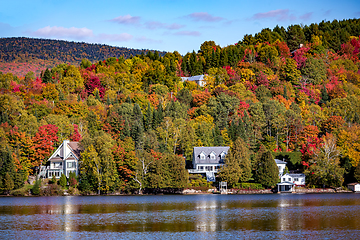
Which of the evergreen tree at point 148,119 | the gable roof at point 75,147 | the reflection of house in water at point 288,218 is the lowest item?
the reflection of house in water at point 288,218

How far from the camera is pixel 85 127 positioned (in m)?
111

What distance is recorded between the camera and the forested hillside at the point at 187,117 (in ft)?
299

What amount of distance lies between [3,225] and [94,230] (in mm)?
10896

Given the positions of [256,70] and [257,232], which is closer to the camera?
[257,232]

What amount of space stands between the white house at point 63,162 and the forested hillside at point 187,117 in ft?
7.48

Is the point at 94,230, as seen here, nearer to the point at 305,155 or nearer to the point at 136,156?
the point at 136,156

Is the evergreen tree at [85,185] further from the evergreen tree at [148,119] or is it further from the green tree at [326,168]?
the green tree at [326,168]

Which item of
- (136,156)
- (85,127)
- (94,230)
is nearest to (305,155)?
(136,156)

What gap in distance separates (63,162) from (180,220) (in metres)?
53.5

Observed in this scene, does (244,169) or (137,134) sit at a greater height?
(137,134)

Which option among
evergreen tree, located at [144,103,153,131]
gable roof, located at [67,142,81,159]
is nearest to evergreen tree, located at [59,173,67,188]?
gable roof, located at [67,142,81,159]

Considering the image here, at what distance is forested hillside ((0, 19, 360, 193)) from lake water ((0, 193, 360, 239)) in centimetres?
2095

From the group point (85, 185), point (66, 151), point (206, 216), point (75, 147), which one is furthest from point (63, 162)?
point (206, 216)

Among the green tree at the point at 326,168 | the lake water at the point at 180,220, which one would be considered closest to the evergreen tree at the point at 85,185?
the lake water at the point at 180,220
